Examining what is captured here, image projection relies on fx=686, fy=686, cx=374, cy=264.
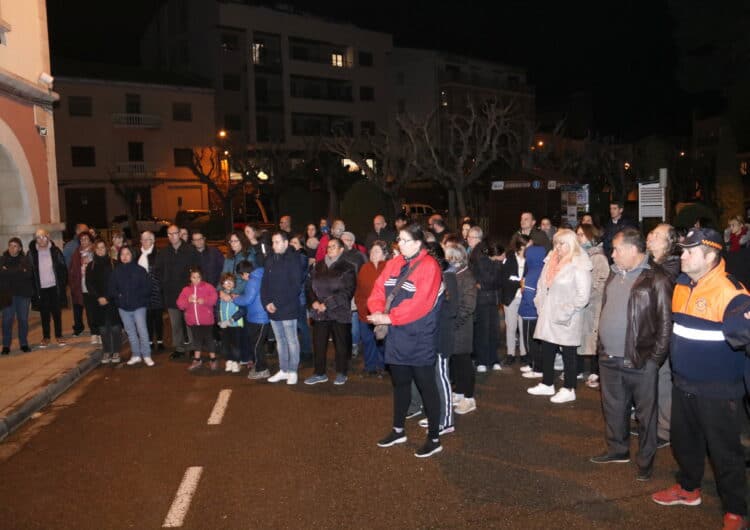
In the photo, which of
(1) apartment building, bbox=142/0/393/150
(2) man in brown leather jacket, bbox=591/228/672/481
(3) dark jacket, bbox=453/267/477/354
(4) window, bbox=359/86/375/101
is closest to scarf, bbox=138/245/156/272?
(3) dark jacket, bbox=453/267/477/354

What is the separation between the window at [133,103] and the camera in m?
47.2

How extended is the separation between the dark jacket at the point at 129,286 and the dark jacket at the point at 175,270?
47 cm

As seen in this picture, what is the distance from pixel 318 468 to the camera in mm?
5895

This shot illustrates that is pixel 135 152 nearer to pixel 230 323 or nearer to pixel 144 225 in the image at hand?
pixel 144 225

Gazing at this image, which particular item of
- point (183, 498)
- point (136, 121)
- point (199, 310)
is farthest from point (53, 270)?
point (136, 121)

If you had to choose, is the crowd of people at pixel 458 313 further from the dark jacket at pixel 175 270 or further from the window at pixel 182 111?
the window at pixel 182 111

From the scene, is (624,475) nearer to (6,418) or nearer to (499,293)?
(499,293)

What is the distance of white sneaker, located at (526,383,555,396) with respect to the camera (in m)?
7.89

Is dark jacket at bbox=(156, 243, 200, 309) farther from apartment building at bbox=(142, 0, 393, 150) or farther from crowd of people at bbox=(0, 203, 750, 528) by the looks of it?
apartment building at bbox=(142, 0, 393, 150)

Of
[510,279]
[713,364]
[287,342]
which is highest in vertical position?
[510,279]

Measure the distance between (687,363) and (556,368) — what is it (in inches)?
188

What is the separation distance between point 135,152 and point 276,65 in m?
13.3

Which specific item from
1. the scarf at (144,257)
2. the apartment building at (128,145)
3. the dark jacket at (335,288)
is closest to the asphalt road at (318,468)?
the dark jacket at (335,288)

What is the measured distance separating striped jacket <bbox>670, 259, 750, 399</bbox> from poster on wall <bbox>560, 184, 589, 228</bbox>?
557 inches
